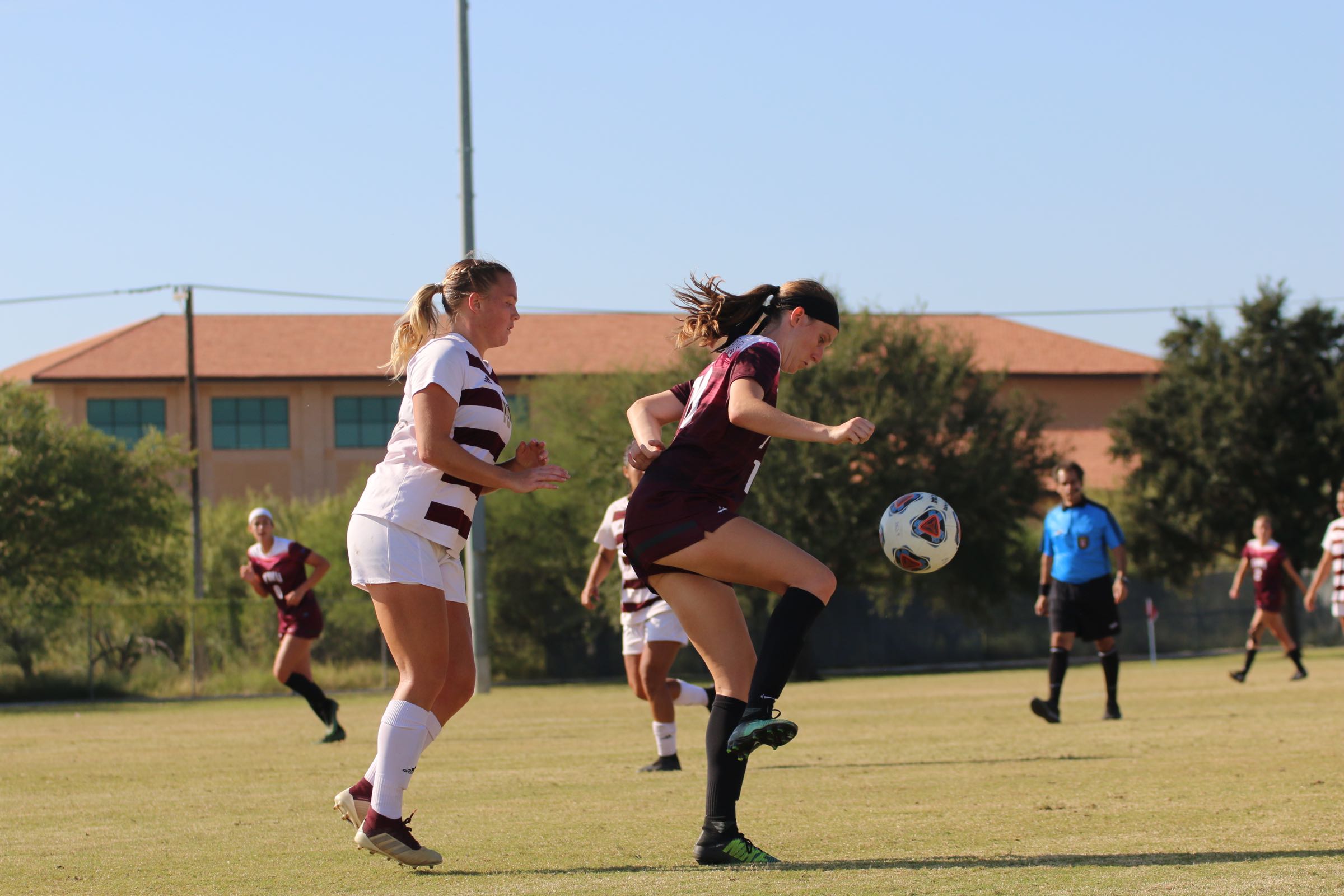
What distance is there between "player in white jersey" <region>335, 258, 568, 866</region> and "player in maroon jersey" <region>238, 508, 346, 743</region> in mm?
7150

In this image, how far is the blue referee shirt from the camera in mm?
12312

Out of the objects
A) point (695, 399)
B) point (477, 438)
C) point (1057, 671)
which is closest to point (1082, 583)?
point (1057, 671)

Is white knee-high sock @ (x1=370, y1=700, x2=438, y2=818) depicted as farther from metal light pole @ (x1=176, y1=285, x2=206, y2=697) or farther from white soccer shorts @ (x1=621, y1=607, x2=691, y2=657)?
metal light pole @ (x1=176, y1=285, x2=206, y2=697)

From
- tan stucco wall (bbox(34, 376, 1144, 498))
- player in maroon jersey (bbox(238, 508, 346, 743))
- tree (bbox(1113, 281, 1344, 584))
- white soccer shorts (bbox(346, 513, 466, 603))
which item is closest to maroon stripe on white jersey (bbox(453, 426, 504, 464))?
white soccer shorts (bbox(346, 513, 466, 603))

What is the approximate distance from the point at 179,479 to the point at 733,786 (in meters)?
29.4

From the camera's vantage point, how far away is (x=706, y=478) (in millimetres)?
5070

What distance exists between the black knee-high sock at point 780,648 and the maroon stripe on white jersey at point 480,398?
1274 mm

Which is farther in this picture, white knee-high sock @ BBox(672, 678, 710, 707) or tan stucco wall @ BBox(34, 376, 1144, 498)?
tan stucco wall @ BBox(34, 376, 1144, 498)

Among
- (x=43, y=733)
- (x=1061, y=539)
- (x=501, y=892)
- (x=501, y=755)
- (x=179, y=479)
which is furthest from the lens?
(x=179, y=479)

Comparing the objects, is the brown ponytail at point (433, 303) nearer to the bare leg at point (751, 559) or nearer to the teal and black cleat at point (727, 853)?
the bare leg at point (751, 559)

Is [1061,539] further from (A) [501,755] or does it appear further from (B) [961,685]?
(B) [961,685]

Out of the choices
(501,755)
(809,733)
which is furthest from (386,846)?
(809,733)

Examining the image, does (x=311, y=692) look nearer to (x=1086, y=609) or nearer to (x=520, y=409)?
(x=1086, y=609)

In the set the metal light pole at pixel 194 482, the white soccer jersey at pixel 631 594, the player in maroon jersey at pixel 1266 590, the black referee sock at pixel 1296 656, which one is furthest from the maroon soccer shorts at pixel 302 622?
the metal light pole at pixel 194 482
